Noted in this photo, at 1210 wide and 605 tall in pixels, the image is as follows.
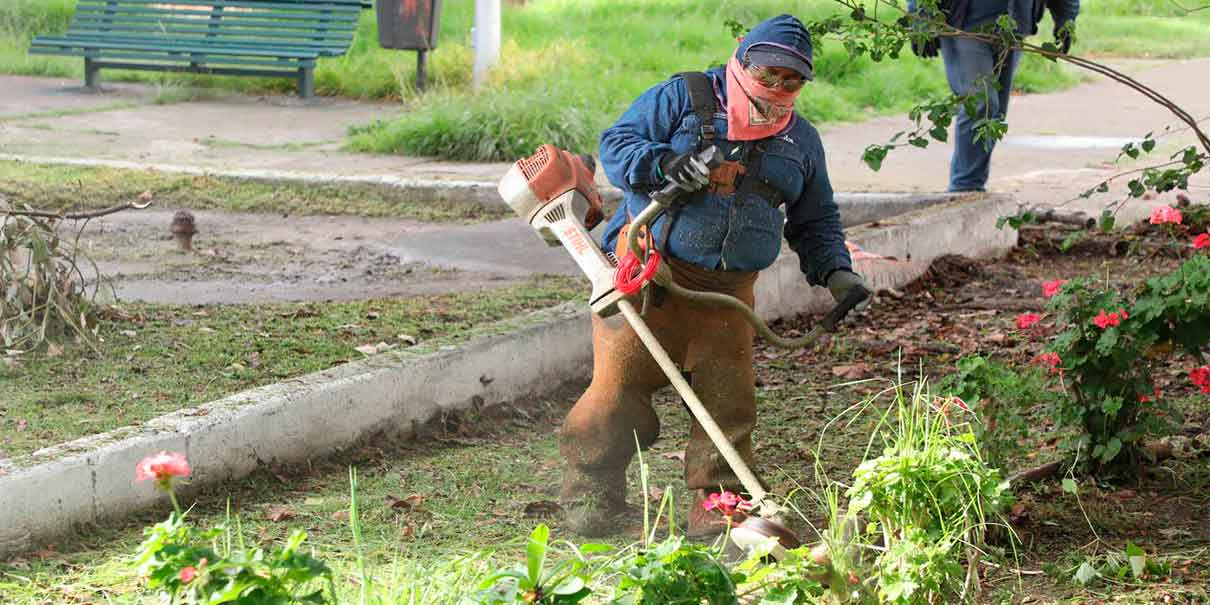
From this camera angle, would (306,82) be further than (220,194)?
Yes

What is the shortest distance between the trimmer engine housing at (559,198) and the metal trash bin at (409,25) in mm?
9851

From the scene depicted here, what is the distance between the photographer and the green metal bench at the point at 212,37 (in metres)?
14.2

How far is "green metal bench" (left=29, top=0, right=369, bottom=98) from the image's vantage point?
1417 centimetres

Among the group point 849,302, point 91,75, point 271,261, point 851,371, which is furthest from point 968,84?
point 91,75

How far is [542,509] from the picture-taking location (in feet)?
13.6

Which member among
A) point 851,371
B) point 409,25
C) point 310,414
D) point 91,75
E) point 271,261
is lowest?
point 91,75

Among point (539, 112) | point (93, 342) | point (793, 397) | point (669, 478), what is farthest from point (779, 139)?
point (539, 112)

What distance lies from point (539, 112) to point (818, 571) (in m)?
7.94

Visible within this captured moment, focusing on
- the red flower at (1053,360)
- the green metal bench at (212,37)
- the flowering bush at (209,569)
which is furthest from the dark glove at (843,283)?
the green metal bench at (212,37)

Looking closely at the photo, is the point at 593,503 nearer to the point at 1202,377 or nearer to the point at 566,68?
the point at 1202,377

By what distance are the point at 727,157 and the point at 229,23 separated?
12047mm

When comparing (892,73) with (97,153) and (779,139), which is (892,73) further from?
(779,139)

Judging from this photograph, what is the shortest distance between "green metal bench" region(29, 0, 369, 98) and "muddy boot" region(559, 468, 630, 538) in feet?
34.5

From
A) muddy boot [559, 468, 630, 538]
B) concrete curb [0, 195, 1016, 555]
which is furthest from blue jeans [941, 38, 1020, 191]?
muddy boot [559, 468, 630, 538]
